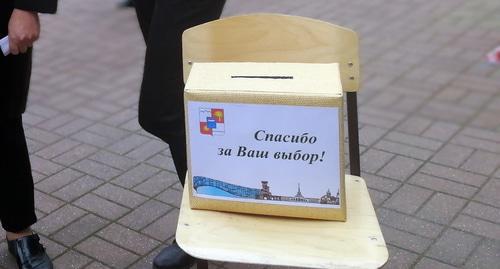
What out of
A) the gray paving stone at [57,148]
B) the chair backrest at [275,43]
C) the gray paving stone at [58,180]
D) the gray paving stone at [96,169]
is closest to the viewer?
the chair backrest at [275,43]

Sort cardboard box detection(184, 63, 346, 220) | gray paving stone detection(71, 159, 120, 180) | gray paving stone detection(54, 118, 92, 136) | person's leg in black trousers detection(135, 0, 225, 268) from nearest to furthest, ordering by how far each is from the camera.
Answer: cardboard box detection(184, 63, 346, 220)
person's leg in black trousers detection(135, 0, 225, 268)
gray paving stone detection(71, 159, 120, 180)
gray paving stone detection(54, 118, 92, 136)

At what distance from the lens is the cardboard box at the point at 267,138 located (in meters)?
1.75

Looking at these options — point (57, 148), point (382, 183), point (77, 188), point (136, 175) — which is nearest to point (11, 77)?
point (77, 188)

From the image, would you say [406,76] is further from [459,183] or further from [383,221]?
[383,221]

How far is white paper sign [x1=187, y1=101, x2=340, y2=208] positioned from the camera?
→ 177cm

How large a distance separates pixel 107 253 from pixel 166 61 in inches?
38.7

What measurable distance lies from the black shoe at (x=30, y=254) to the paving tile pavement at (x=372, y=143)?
10cm

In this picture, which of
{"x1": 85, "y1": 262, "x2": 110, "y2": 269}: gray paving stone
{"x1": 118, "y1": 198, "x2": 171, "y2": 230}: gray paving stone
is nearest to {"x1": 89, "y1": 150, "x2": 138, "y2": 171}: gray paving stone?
{"x1": 118, "y1": 198, "x2": 171, "y2": 230}: gray paving stone

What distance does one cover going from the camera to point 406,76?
4.46m

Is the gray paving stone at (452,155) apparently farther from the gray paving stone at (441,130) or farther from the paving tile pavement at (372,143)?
the gray paving stone at (441,130)

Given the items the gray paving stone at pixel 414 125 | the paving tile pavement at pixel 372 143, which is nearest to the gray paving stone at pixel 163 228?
the paving tile pavement at pixel 372 143

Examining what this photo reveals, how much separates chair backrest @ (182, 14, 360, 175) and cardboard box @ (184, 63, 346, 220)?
0.37 feet

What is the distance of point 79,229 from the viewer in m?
2.91

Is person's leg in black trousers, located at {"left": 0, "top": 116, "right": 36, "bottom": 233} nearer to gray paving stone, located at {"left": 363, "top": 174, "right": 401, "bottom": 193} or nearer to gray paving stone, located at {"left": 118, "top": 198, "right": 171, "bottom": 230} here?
gray paving stone, located at {"left": 118, "top": 198, "right": 171, "bottom": 230}
